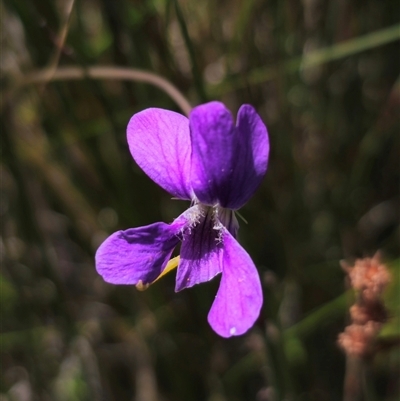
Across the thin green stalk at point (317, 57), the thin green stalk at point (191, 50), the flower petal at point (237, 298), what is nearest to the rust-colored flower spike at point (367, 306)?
the flower petal at point (237, 298)

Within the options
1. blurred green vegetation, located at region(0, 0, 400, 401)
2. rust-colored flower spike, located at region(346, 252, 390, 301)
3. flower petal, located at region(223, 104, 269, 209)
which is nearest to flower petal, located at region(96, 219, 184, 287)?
flower petal, located at region(223, 104, 269, 209)

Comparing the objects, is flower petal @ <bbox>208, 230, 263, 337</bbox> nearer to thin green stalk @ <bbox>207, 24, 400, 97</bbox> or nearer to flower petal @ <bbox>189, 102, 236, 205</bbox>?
flower petal @ <bbox>189, 102, 236, 205</bbox>

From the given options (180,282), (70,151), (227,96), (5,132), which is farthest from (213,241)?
(70,151)

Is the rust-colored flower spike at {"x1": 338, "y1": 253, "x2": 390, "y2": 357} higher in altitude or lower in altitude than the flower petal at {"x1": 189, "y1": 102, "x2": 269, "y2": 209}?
lower

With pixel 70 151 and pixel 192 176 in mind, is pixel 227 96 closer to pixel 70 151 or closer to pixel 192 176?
pixel 70 151

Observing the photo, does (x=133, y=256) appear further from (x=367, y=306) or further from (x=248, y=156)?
(x=367, y=306)
